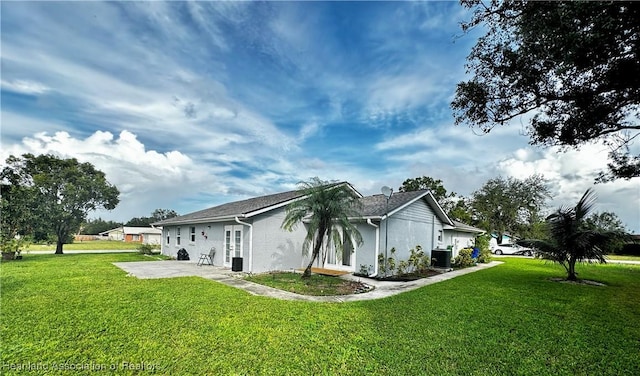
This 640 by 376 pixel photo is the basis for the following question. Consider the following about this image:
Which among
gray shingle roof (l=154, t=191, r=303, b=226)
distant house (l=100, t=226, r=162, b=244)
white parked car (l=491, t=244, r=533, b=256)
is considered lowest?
distant house (l=100, t=226, r=162, b=244)

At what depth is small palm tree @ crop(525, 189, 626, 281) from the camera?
11.2 m

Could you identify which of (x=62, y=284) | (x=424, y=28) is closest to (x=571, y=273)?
(x=424, y=28)

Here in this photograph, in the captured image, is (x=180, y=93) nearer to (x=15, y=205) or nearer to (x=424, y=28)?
(x=424, y=28)

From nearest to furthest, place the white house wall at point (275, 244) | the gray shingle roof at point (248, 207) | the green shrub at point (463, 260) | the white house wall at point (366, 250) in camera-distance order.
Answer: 1. the white house wall at point (366, 250)
2. the white house wall at point (275, 244)
3. the gray shingle roof at point (248, 207)
4. the green shrub at point (463, 260)

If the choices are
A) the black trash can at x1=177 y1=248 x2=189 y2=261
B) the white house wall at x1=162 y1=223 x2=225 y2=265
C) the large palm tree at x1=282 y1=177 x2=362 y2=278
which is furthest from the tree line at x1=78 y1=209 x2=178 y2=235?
the large palm tree at x1=282 y1=177 x2=362 y2=278

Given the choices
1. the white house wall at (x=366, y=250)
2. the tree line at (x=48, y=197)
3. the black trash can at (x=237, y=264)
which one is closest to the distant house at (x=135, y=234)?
the tree line at (x=48, y=197)

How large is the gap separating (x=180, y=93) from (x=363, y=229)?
29.2ft

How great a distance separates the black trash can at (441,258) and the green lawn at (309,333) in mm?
6636

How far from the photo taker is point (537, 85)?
6.88 metres

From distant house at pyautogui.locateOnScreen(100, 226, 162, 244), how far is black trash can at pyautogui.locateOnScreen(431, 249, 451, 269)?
4066 centimetres

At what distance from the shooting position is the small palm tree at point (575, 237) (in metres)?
11.2

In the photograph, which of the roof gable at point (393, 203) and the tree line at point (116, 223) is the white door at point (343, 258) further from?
the tree line at point (116, 223)

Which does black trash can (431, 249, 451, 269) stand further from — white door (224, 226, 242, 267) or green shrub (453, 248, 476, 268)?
white door (224, 226, 242, 267)

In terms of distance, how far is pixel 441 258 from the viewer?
15609 mm
